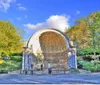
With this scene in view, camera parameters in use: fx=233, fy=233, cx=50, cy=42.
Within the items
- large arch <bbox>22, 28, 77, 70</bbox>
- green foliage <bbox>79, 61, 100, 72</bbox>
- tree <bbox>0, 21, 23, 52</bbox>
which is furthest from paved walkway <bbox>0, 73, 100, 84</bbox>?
tree <bbox>0, 21, 23, 52</bbox>

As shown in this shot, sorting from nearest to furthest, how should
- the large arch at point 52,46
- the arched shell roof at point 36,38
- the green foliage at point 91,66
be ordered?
1. the green foliage at point 91,66
2. the arched shell roof at point 36,38
3. the large arch at point 52,46

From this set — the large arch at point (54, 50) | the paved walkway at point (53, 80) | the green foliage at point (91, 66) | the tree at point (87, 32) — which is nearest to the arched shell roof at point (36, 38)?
the large arch at point (54, 50)

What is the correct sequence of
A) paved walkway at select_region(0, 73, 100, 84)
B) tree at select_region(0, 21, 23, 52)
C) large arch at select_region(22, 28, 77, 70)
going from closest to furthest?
1. paved walkway at select_region(0, 73, 100, 84)
2. large arch at select_region(22, 28, 77, 70)
3. tree at select_region(0, 21, 23, 52)

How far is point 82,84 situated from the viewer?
13.7 metres

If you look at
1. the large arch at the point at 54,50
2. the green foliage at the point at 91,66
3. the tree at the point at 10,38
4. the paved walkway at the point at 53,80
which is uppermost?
the tree at the point at 10,38

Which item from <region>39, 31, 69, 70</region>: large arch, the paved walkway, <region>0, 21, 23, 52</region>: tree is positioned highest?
<region>0, 21, 23, 52</region>: tree

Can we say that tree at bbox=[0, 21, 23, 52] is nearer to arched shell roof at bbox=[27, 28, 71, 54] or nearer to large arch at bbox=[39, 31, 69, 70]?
large arch at bbox=[39, 31, 69, 70]

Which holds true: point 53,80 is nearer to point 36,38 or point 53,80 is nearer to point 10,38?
point 36,38

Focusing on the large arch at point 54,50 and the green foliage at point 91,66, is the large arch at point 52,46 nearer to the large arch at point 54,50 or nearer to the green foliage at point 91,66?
the large arch at point 54,50

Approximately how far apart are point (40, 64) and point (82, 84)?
47.9ft

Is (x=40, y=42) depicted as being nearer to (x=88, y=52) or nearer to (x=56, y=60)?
(x=56, y=60)

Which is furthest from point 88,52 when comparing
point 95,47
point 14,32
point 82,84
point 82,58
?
point 82,84

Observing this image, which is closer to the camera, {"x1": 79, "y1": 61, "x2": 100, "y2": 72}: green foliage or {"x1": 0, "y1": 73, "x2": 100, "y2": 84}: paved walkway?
{"x1": 0, "y1": 73, "x2": 100, "y2": 84}: paved walkway

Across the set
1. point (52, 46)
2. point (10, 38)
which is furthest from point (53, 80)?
point (10, 38)
